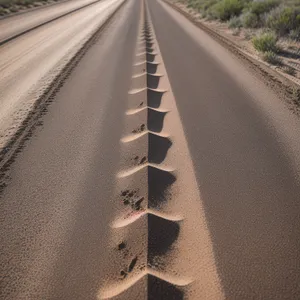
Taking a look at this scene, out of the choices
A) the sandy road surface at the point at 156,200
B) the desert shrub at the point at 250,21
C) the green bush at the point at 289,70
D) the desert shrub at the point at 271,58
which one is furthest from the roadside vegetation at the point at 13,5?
the green bush at the point at 289,70

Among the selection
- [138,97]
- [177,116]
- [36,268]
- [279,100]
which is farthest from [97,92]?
[36,268]

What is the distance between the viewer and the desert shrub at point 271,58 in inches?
260

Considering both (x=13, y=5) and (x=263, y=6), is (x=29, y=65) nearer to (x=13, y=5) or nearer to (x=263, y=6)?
(x=263, y=6)

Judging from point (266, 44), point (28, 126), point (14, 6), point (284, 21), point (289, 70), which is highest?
point (14, 6)

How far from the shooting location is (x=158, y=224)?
2.31m

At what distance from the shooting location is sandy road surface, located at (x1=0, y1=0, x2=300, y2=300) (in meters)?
1.94

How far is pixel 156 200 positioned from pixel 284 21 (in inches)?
370

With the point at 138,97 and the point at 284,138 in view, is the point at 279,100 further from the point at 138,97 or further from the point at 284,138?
the point at 138,97

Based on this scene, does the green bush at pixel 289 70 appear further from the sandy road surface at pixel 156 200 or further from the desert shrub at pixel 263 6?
the desert shrub at pixel 263 6

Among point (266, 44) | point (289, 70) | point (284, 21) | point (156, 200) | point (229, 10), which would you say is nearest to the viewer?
point (156, 200)

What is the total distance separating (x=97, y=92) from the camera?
5148 millimetres

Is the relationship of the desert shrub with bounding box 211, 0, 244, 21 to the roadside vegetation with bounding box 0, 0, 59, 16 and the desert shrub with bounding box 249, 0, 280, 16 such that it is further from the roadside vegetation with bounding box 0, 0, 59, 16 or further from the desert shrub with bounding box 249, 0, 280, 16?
the roadside vegetation with bounding box 0, 0, 59, 16

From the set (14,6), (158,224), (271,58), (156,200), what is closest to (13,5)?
(14,6)

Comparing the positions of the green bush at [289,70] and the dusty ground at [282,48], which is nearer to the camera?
the green bush at [289,70]
